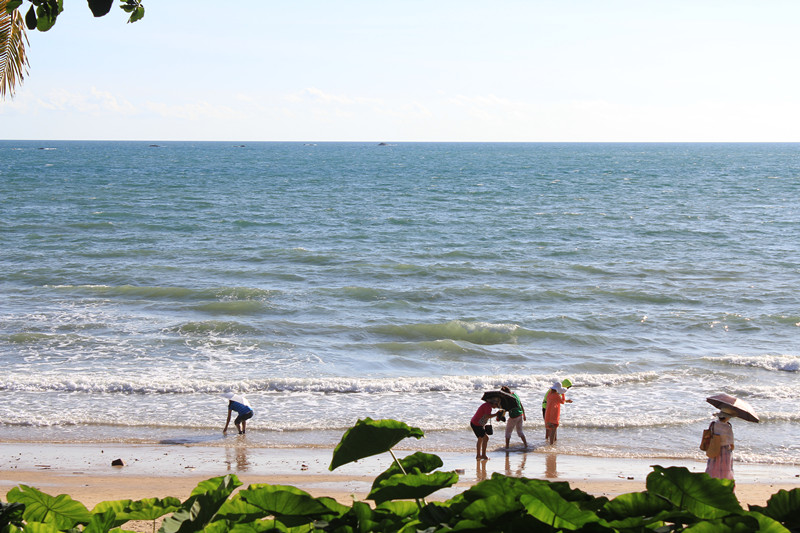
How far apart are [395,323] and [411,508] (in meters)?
16.6

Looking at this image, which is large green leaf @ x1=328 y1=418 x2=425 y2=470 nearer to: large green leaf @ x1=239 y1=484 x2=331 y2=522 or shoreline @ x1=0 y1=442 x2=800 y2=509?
large green leaf @ x1=239 y1=484 x2=331 y2=522

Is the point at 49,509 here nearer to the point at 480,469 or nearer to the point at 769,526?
the point at 769,526

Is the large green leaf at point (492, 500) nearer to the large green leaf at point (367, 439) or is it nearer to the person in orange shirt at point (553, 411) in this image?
the large green leaf at point (367, 439)

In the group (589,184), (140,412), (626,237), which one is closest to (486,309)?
(140,412)

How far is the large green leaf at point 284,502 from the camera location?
9.66 feet

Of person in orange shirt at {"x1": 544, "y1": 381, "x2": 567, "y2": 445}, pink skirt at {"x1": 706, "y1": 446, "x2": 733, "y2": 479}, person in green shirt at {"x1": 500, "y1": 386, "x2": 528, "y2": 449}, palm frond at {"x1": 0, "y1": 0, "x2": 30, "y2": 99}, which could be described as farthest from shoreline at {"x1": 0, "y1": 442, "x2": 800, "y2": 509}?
palm frond at {"x1": 0, "y1": 0, "x2": 30, "y2": 99}

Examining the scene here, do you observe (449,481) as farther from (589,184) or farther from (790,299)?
(589,184)

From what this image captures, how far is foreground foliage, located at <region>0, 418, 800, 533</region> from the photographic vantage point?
2750mm

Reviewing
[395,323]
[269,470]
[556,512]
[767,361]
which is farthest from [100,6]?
[395,323]

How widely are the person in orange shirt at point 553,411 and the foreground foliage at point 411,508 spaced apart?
8929mm

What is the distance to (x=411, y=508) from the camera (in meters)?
3.02

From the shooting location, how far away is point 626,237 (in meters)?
34.9

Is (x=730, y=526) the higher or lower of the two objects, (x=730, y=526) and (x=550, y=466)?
the higher

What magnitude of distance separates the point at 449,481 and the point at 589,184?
6898 cm
